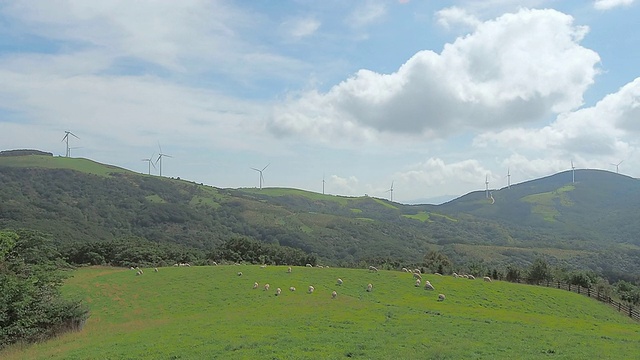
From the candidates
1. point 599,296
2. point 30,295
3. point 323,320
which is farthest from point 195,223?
point 323,320

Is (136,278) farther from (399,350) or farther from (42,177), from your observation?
(42,177)

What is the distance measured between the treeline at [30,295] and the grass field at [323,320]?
4.87 ft

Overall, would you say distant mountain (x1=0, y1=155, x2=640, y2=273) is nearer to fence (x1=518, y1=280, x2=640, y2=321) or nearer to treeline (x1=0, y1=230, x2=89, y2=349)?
fence (x1=518, y1=280, x2=640, y2=321)

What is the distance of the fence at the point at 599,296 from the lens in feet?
143

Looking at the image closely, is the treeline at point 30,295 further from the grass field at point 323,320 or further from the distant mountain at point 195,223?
the distant mountain at point 195,223

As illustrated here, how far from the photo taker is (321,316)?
3003 centimetres

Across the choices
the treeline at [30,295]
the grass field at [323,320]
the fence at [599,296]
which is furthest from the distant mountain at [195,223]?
the treeline at [30,295]

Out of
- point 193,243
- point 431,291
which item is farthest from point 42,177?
point 431,291

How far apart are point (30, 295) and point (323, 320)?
18.9 meters

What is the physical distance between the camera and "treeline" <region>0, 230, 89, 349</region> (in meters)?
29.4

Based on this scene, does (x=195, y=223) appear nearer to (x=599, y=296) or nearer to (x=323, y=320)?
(x=599, y=296)

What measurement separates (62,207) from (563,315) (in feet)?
469

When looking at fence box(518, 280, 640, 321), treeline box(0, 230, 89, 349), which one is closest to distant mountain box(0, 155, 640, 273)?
fence box(518, 280, 640, 321)

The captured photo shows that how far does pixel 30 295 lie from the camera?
31.2m
